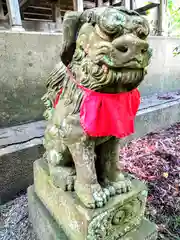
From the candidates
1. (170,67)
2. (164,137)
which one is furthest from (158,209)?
(170,67)

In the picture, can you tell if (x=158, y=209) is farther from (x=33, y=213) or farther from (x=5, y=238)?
(x=5, y=238)

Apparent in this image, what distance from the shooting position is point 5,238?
1.34 metres

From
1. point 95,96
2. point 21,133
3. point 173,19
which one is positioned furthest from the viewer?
point 173,19

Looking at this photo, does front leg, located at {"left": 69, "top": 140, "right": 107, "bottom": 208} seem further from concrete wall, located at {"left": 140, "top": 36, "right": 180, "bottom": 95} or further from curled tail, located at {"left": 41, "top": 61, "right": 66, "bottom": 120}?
concrete wall, located at {"left": 140, "top": 36, "right": 180, "bottom": 95}

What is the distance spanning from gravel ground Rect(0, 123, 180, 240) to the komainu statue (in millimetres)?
651

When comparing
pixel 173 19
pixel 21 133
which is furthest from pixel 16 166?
pixel 173 19

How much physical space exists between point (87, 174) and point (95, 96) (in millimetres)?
324

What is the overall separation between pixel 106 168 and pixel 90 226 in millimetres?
253

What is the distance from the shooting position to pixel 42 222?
1.17 metres

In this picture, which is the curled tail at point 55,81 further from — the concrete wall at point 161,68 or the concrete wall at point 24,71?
the concrete wall at point 161,68

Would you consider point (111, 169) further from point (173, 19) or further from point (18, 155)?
point (173, 19)

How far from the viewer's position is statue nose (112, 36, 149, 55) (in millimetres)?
670

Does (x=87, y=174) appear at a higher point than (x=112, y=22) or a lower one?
lower

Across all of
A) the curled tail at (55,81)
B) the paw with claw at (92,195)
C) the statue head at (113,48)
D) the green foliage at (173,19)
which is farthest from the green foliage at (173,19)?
the paw with claw at (92,195)
